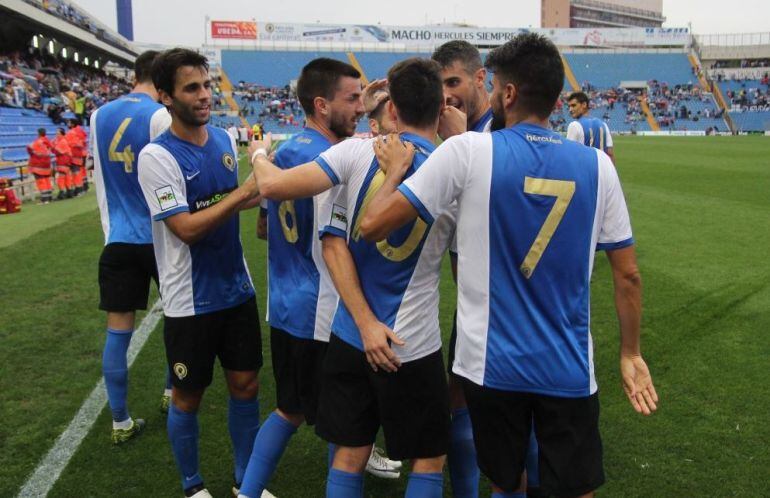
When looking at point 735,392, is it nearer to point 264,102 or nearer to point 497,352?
point 497,352

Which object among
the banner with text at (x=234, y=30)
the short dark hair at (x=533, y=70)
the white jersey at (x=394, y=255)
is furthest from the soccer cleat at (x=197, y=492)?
the banner with text at (x=234, y=30)

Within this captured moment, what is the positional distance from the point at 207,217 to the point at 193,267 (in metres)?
0.35

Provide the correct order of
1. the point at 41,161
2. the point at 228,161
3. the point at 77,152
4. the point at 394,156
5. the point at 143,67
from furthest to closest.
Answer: the point at 77,152 → the point at 41,161 → the point at 143,67 → the point at 228,161 → the point at 394,156

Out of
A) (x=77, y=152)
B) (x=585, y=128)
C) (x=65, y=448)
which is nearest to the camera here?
(x=65, y=448)

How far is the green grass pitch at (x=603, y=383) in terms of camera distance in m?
3.46

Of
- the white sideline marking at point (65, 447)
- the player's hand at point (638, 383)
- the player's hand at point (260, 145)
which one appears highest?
the player's hand at point (260, 145)

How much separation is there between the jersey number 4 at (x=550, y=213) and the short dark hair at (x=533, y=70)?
26 centimetres

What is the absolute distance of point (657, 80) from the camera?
6444 cm

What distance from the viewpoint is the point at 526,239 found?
2.12 m

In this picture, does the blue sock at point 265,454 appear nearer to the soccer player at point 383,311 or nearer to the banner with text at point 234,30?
the soccer player at point 383,311

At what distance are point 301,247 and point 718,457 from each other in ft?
8.55

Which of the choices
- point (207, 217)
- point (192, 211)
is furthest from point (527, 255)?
point (192, 211)

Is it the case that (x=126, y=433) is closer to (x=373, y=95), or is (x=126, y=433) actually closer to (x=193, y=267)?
(x=193, y=267)

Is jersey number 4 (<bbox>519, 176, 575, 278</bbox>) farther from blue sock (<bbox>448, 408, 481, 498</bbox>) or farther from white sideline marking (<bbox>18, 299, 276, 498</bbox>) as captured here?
white sideline marking (<bbox>18, 299, 276, 498</bbox>)
